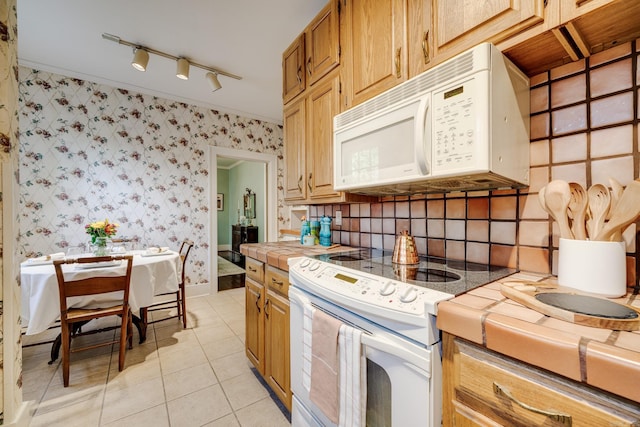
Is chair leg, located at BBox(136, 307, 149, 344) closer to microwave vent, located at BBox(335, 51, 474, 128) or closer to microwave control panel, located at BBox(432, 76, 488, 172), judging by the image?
microwave vent, located at BBox(335, 51, 474, 128)

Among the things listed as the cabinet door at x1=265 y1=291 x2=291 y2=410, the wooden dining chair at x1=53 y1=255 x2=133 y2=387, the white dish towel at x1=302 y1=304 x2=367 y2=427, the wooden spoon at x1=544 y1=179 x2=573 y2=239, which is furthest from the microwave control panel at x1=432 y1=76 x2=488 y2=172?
the wooden dining chair at x1=53 y1=255 x2=133 y2=387

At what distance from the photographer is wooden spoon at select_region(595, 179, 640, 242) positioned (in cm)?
71

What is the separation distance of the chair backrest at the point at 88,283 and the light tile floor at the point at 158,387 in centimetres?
52

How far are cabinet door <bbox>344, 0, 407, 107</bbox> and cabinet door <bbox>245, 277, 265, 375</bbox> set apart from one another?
4.28ft

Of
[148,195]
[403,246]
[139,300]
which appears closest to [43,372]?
[139,300]

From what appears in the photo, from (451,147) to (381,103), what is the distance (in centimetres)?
42

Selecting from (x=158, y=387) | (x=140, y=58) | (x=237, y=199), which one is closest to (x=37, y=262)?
(x=158, y=387)

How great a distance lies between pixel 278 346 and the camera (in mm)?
1488

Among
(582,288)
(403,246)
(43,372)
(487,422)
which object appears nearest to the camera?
(487,422)

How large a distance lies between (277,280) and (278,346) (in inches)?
15.1

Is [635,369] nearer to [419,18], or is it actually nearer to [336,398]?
[336,398]

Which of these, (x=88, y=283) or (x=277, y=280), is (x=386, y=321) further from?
(x=88, y=283)

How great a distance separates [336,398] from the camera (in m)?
0.95

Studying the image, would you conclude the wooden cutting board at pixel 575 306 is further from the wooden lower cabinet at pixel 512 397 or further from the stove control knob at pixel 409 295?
the stove control knob at pixel 409 295
